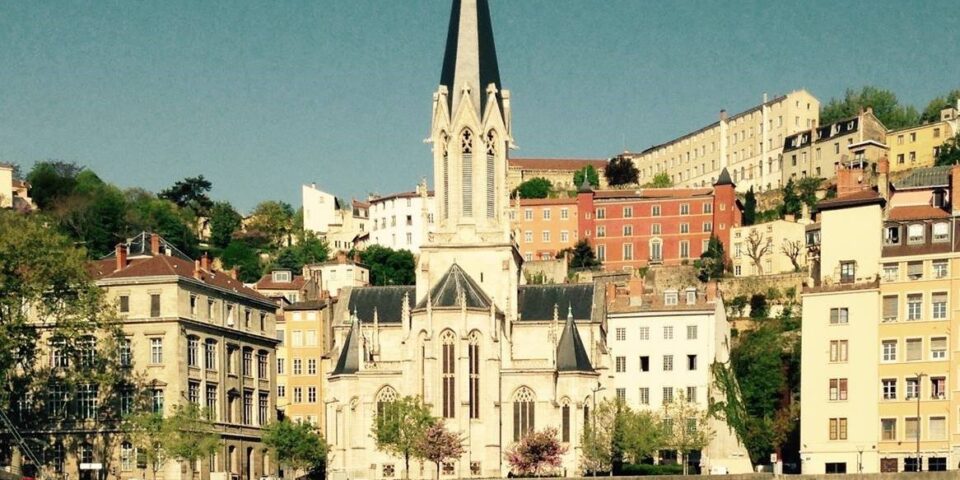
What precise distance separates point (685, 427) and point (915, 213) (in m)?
23.4

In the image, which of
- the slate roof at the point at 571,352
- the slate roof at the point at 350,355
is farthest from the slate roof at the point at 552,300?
the slate roof at the point at 350,355

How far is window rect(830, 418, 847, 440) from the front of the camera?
3733 inches

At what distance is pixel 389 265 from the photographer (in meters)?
185

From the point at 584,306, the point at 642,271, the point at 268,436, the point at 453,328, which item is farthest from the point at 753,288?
the point at 268,436

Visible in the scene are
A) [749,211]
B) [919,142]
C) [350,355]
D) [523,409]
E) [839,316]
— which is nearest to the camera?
[839,316]

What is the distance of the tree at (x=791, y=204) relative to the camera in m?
185

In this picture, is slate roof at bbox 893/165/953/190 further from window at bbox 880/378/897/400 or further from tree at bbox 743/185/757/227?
tree at bbox 743/185/757/227

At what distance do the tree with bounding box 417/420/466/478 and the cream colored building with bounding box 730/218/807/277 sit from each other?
6790 cm

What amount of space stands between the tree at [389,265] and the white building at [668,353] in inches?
2304

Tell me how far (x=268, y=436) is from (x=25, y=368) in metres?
15.5

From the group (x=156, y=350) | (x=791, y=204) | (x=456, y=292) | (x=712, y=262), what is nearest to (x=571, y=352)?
(x=456, y=292)

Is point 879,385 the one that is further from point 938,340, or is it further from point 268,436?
point 268,436

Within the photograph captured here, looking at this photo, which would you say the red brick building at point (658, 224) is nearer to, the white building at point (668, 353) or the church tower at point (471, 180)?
the white building at point (668, 353)

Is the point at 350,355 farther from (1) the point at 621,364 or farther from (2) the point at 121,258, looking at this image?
(1) the point at 621,364
